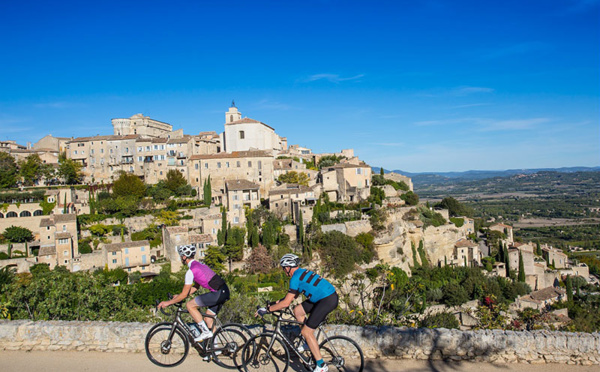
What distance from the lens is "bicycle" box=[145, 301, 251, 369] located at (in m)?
6.19

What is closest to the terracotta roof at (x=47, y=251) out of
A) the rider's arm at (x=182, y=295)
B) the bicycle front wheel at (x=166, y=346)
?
the bicycle front wheel at (x=166, y=346)

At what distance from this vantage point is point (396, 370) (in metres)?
6.19

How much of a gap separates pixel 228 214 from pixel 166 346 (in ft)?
109

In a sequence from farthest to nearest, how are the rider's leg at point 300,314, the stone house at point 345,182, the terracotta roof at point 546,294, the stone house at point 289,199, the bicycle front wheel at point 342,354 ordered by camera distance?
the stone house at point 345,182 < the stone house at point 289,199 < the terracotta roof at point 546,294 < the bicycle front wheel at point 342,354 < the rider's leg at point 300,314

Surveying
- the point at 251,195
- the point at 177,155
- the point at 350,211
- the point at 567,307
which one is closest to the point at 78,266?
the point at 251,195

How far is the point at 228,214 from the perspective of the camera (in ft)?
128

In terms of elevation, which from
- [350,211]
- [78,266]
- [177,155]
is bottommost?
[78,266]

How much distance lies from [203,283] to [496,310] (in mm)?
6109

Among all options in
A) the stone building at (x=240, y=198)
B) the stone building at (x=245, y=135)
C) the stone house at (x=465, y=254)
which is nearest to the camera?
the stone building at (x=240, y=198)

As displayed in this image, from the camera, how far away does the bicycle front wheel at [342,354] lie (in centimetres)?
585

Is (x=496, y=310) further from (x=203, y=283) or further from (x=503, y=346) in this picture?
(x=203, y=283)

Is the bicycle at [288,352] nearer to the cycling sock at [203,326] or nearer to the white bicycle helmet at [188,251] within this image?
the cycling sock at [203,326]

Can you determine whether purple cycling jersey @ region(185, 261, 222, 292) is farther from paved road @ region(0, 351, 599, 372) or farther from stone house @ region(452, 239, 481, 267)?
stone house @ region(452, 239, 481, 267)

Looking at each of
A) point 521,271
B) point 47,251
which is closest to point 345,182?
point 521,271
